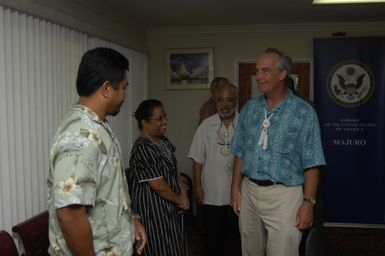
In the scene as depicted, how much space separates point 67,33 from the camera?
2.88m

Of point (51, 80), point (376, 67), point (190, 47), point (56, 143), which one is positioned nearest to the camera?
point (56, 143)

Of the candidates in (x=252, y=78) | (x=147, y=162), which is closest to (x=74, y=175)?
(x=147, y=162)

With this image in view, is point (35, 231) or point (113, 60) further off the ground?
point (113, 60)

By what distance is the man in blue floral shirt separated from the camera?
2.09 metres

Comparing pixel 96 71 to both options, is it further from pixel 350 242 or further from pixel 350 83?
pixel 350 83

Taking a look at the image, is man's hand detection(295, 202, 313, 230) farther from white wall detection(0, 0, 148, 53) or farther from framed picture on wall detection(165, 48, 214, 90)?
framed picture on wall detection(165, 48, 214, 90)

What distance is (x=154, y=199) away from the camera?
2.30m

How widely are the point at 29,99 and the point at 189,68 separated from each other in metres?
2.67

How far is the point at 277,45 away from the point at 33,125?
3156 mm

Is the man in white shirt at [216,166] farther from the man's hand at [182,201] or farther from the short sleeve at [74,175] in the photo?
the short sleeve at [74,175]

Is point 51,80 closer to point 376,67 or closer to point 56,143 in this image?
point 56,143

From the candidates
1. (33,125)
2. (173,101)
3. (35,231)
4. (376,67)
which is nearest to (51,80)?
(33,125)

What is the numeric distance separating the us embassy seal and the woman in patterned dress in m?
2.83

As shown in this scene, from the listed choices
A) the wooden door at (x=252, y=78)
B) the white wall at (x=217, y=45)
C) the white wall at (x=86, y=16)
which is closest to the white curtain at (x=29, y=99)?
the white wall at (x=86, y=16)
